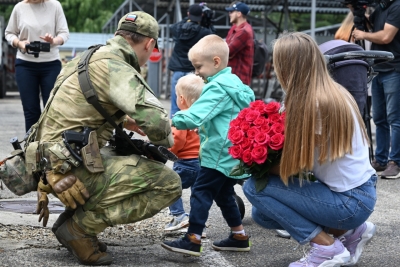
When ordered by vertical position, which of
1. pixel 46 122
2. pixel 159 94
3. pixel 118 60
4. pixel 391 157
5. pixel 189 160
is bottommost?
pixel 159 94

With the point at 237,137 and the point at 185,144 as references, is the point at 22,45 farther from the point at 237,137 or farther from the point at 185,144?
the point at 237,137

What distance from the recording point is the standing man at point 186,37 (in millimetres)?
9062

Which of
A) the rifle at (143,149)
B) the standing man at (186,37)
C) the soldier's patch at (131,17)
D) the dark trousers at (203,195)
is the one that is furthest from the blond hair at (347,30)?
the rifle at (143,149)

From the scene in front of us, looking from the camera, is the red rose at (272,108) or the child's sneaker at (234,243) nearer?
the red rose at (272,108)

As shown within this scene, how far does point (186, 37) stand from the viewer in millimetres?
9094

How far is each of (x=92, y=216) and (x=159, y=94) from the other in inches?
776

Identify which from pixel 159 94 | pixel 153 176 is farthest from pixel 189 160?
pixel 159 94

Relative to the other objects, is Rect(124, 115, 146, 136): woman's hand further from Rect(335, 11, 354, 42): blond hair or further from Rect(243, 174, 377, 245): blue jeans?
Rect(335, 11, 354, 42): blond hair

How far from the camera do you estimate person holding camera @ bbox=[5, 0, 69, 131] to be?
280 inches

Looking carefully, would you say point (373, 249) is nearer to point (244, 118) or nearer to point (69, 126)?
point (244, 118)

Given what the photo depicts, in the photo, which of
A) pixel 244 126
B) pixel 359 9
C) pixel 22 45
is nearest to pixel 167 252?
pixel 244 126

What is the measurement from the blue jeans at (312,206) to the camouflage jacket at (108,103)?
675 mm

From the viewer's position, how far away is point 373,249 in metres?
4.73

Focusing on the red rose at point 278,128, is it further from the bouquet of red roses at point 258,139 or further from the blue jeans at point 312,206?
the blue jeans at point 312,206
